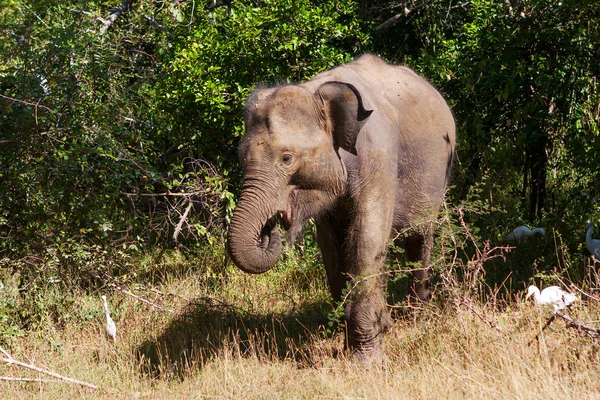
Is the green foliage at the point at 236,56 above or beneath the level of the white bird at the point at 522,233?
above

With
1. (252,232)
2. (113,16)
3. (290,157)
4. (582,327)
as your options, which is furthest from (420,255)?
(113,16)

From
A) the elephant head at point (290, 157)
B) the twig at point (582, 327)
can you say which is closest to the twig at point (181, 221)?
the elephant head at point (290, 157)

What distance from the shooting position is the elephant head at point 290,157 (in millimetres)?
6461

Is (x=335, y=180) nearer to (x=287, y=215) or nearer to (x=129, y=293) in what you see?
(x=287, y=215)

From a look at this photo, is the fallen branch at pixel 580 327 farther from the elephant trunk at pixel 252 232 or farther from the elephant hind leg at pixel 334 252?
the elephant hind leg at pixel 334 252

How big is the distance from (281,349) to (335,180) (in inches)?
73.6

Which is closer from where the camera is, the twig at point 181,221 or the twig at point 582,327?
the twig at point 582,327

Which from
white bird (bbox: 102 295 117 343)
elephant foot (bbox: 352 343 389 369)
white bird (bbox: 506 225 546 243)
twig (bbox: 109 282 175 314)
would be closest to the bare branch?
twig (bbox: 109 282 175 314)

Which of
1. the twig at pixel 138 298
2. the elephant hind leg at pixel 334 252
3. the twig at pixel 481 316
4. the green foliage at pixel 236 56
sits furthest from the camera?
the green foliage at pixel 236 56

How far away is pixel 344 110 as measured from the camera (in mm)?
6746

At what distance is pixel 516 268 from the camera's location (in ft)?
31.1

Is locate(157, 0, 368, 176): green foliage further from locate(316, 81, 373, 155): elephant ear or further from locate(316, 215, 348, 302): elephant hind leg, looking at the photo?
locate(316, 81, 373, 155): elephant ear

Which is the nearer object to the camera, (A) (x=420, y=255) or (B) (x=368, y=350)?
(B) (x=368, y=350)

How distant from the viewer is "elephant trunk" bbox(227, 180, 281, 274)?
248 inches
